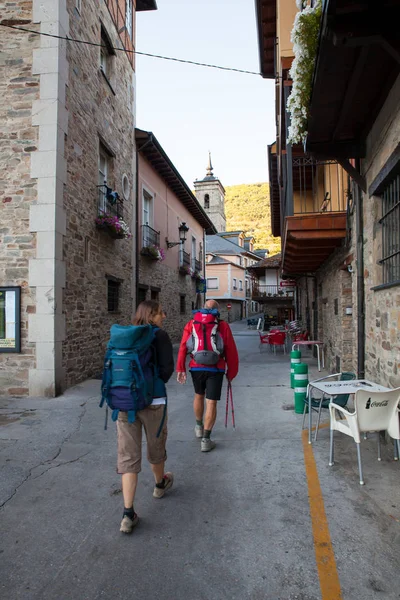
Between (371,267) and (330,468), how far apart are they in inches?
104

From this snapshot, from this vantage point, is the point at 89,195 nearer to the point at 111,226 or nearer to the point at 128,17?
the point at 111,226

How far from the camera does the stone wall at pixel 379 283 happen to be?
4168mm

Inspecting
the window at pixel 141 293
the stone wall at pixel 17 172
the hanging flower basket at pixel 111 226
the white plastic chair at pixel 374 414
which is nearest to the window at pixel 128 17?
the stone wall at pixel 17 172

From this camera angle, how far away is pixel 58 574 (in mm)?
2348

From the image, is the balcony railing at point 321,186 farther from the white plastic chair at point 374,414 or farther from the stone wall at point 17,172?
the stone wall at point 17,172

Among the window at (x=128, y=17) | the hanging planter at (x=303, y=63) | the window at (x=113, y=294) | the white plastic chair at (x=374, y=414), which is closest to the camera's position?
the white plastic chair at (x=374, y=414)

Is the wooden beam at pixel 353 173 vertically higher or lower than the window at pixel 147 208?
lower

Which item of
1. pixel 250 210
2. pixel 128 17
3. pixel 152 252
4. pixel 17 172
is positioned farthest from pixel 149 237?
pixel 250 210

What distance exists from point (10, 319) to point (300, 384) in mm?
5118

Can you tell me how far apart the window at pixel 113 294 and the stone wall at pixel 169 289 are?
2.03 m

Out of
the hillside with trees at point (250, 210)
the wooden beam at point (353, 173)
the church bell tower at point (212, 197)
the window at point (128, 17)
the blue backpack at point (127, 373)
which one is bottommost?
the blue backpack at point (127, 373)

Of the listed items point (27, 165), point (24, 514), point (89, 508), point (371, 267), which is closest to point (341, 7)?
point (371, 267)

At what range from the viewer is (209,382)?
4.37 m

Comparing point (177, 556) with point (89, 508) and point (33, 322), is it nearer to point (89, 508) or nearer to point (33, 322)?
point (89, 508)
